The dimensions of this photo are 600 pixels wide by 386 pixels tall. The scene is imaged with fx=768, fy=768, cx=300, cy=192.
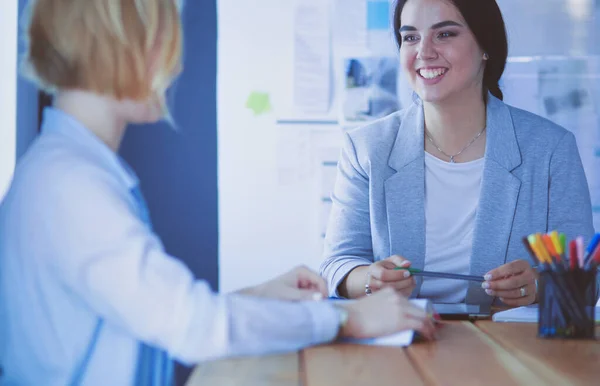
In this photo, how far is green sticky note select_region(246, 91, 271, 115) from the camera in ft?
9.45

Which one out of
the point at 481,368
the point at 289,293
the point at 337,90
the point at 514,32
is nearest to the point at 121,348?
the point at 289,293

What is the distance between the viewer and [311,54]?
2902mm

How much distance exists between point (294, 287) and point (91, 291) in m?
0.43

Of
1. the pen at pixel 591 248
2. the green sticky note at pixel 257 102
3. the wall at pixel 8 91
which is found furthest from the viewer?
the green sticky note at pixel 257 102

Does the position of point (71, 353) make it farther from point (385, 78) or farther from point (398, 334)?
point (385, 78)

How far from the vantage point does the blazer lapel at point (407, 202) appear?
1.83 meters

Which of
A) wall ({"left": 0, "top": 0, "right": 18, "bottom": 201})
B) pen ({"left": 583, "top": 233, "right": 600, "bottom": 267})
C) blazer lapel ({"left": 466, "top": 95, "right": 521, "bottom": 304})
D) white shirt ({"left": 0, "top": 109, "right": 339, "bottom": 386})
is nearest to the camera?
white shirt ({"left": 0, "top": 109, "right": 339, "bottom": 386})

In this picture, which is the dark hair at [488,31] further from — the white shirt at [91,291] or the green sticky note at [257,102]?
the white shirt at [91,291]

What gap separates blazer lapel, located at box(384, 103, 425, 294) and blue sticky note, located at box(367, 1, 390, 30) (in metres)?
1.15

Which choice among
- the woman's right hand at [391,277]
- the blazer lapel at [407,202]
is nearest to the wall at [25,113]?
the blazer lapel at [407,202]

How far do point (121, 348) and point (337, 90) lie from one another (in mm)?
2139

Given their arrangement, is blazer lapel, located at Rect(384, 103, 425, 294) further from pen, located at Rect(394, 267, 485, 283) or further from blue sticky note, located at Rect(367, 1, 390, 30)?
blue sticky note, located at Rect(367, 1, 390, 30)

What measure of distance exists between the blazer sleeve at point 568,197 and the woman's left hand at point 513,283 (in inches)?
11.5

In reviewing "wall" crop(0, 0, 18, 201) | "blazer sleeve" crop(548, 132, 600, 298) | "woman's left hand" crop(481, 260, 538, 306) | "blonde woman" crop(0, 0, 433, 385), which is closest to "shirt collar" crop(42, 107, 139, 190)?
"blonde woman" crop(0, 0, 433, 385)
